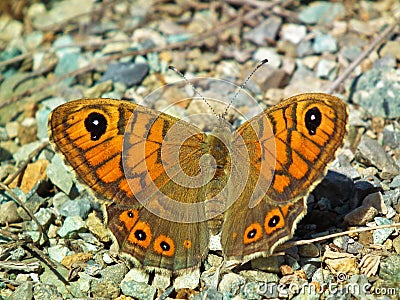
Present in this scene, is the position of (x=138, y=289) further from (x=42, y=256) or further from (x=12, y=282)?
(x=12, y=282)

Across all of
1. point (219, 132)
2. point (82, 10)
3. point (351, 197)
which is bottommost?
point (351, 197)

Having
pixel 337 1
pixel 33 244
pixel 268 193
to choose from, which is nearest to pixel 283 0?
pixel 337 1

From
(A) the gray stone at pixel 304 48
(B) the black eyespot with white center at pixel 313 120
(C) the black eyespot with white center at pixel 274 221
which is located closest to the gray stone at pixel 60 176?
(C) the black eyespot with white center at pixel 274 221

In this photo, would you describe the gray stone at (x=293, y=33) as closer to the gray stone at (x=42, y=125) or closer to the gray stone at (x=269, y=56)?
the gray stone at (x=269, y=56)

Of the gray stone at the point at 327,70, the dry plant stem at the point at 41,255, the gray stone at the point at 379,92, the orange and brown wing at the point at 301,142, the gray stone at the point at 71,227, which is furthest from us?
the gray stone at the point at 327,70

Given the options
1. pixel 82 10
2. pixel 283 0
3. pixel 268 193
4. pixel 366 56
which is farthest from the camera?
pixel 82 10

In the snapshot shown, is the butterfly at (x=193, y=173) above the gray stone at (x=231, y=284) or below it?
above

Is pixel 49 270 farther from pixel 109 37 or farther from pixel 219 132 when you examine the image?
pixel 109 37
